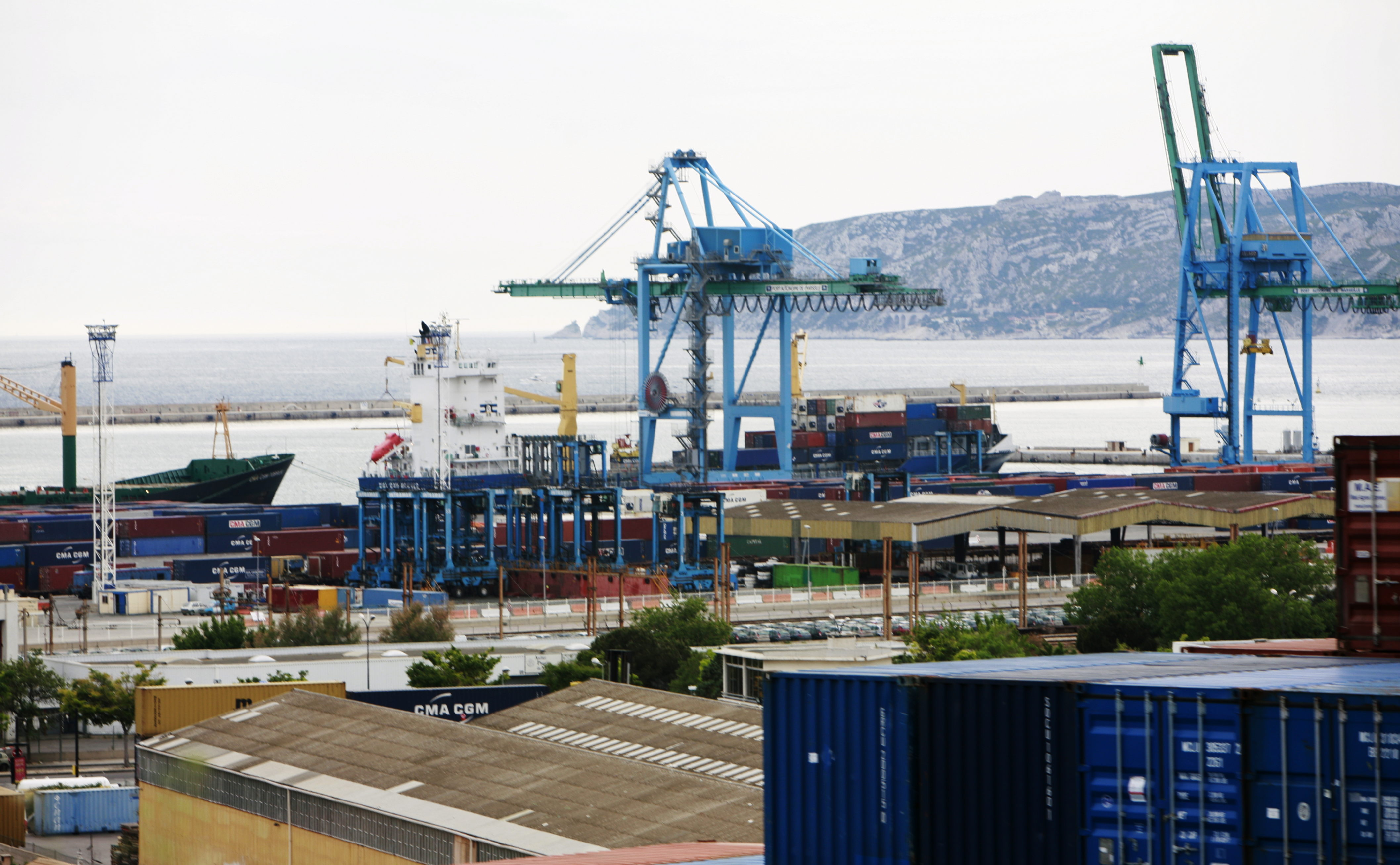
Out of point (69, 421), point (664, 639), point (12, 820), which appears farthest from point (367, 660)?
point (69, 421)

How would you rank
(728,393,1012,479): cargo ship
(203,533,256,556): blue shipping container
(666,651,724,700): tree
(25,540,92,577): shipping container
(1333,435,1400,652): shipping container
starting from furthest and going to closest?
1. (728,393,1012,479): cargo ship
2. (203,533,256,556): blue shipping container
3. (25,540,92,577): shipping container
4. (666,651,724,700): tree
5. (1333,435,1400,652): shipping container

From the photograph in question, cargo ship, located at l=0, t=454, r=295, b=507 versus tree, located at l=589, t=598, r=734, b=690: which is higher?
cargo ship, located at l=0, t=454, r=295, b=507

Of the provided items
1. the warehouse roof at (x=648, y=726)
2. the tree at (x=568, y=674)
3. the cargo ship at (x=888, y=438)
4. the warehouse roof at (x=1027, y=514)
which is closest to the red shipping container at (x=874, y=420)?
the cargo ship at (x=888, y=438)

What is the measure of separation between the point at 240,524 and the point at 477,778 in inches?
1719

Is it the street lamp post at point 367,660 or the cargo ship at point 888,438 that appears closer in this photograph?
the street lamp post at point 367,660

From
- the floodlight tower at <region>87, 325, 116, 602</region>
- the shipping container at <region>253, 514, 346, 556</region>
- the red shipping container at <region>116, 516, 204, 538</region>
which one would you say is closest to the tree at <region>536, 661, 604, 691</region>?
the floodlight tower at <region>87, 325, 116, 602</region>

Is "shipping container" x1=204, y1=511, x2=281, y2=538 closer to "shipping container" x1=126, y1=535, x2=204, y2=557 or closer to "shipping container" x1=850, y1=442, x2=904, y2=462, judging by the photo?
"shipping container" x1=126, y1=535, x2=204, y2=557

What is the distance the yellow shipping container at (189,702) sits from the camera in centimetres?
3030

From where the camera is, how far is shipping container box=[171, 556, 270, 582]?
197ft

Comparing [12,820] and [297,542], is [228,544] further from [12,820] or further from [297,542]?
[12,820]

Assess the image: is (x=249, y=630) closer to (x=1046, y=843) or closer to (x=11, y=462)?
(x=1046, y=843)

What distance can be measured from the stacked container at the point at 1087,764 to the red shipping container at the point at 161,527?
53.0 meters

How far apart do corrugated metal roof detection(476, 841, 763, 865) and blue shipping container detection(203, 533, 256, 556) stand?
4707 cm

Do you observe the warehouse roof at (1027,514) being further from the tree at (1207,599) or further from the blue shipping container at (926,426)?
the blue shipping container at (926,426)
